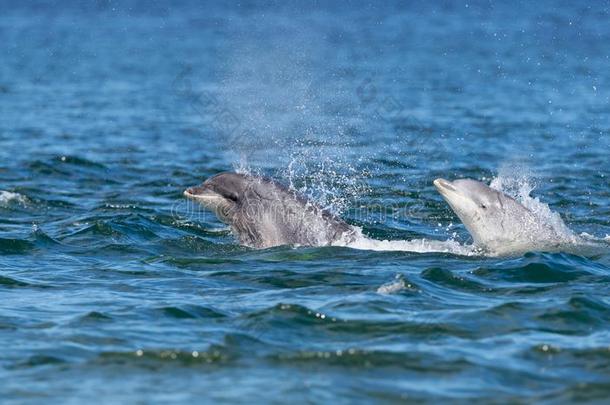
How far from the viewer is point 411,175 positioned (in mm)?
24156

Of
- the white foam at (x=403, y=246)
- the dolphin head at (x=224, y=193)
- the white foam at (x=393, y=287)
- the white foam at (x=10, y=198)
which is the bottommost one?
the white foam at (x=393, y=287)

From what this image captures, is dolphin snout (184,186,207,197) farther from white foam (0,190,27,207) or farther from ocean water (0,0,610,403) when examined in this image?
white foam (0,190,27,207)

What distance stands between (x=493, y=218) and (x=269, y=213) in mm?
2775

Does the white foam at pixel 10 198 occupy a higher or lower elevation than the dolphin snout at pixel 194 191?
lower

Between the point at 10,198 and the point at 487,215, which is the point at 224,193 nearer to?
the point at 487,215

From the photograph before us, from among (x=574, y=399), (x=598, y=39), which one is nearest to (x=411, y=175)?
(x=574, y=399)

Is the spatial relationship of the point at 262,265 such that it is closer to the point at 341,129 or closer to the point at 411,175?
the point at 411,175

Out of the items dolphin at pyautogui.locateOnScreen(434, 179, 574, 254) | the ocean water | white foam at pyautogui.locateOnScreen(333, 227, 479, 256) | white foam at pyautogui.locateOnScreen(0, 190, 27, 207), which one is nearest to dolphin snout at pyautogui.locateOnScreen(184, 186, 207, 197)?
the ocean water

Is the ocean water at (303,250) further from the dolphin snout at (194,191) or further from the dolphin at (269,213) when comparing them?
the dolphin snout at (194,191)

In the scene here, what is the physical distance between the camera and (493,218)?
16469 millimetres

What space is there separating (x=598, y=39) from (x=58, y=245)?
5626 centimetres

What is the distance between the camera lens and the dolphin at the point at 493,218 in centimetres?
1638

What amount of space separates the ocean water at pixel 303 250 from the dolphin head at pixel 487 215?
0.35 m

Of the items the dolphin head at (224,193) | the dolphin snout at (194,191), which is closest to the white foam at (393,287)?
the dolphin head at (224,193)
